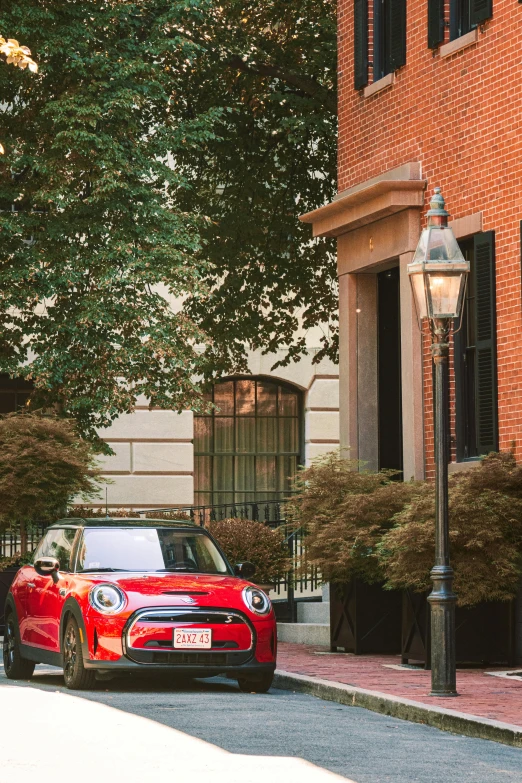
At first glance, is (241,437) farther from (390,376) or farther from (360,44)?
(360,44)

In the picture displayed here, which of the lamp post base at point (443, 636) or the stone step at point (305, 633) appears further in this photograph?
the stone step at point (305, 633)

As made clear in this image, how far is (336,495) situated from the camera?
17391mm

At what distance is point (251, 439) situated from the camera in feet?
101

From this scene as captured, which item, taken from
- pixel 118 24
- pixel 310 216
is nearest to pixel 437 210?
pixel 310 216

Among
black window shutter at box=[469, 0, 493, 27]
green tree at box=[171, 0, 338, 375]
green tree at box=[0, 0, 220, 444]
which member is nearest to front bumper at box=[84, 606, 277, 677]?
black window shutter at box=[469, 0, 493, 27]

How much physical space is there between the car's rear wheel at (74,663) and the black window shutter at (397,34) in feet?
29.4

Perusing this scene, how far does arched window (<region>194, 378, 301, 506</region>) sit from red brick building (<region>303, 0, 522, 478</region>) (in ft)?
32.0

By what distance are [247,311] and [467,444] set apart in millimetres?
8766

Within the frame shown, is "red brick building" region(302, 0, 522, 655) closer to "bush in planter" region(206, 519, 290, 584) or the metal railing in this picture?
"bush in planter" region(206, 519, 290, 584)

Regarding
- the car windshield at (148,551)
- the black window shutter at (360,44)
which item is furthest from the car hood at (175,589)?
the black window shutter at (360,44)

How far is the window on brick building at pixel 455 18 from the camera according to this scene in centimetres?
1766

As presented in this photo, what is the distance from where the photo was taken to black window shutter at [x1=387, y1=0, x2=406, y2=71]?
1959cm

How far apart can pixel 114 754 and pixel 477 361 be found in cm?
889

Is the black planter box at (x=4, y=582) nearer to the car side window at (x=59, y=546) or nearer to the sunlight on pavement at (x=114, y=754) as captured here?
the car side window at (x=59, y=546)
